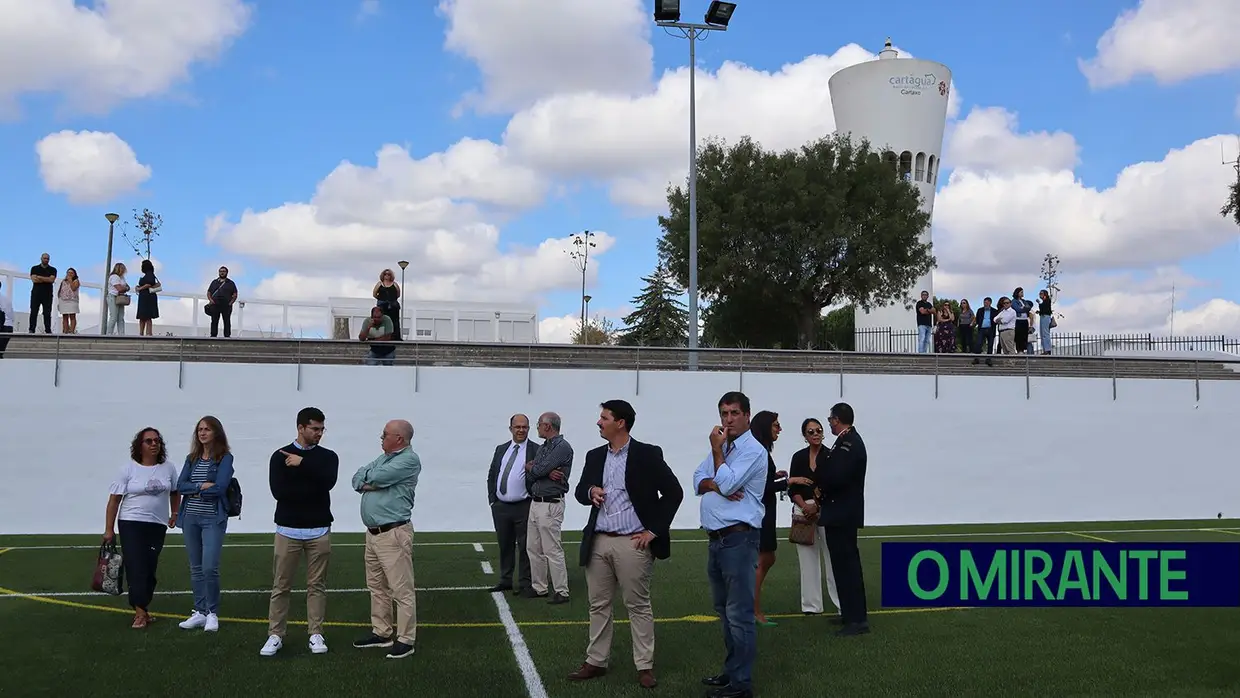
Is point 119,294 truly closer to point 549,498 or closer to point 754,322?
point 549,498

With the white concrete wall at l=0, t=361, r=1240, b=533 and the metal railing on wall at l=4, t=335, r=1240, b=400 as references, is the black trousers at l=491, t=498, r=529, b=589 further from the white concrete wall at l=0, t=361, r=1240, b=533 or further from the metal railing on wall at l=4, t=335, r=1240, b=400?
the metal railing on wall at l=4, t=335, r=1240, b=400

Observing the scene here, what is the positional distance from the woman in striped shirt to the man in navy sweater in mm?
990

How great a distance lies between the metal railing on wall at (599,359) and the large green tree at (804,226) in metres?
12.3

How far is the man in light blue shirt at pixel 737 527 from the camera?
19.0 ft

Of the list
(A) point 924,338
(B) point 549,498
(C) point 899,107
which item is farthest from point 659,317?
(B) point 549,498

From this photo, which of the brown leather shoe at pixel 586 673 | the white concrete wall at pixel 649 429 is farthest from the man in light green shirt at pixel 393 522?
the white concrete wall at pixel 649 429

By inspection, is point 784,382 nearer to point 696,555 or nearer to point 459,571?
point 696,555

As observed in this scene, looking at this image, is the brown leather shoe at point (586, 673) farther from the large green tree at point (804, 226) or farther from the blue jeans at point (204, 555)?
the large green tree at point (804, 226)

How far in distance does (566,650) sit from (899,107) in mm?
42917

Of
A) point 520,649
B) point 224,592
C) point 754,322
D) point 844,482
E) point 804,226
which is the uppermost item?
point 804,226

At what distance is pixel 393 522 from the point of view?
22.5 feet

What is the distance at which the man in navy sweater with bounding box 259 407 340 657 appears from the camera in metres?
6.76

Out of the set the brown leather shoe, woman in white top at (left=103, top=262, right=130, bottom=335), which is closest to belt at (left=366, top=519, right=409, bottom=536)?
the brown leather shoe

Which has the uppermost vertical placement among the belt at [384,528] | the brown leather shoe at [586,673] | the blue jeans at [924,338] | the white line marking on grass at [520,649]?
the blue jeans at [924,338]
